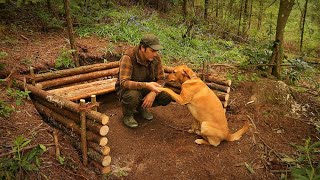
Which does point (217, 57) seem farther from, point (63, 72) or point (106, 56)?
point (63, 72)

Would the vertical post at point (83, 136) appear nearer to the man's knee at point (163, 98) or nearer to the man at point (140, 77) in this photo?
the man at point (140, 77)

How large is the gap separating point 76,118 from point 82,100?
46 centimetres

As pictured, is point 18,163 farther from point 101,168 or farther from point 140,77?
point 140,77

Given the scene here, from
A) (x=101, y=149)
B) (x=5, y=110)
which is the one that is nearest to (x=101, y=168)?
(x=101, y=149)

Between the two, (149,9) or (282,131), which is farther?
(149,9)

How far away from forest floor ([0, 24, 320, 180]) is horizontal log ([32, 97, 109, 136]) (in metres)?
0.24

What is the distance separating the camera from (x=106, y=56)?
24.6 ft

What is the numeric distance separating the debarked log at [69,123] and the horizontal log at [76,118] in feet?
0.17

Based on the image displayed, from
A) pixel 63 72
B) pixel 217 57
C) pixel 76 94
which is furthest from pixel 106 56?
pixel 217 57

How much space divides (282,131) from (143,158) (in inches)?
112

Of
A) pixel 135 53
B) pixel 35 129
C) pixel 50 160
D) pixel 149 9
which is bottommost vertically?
pixel 50 160

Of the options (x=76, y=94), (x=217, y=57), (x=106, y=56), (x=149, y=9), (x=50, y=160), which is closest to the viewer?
(x=50, y=160)

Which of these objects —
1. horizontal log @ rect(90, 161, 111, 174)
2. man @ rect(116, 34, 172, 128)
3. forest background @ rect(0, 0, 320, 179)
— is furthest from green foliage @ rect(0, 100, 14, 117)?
man @ rect(116, 34, 172, 128)

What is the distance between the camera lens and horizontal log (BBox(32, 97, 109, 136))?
371 cm
